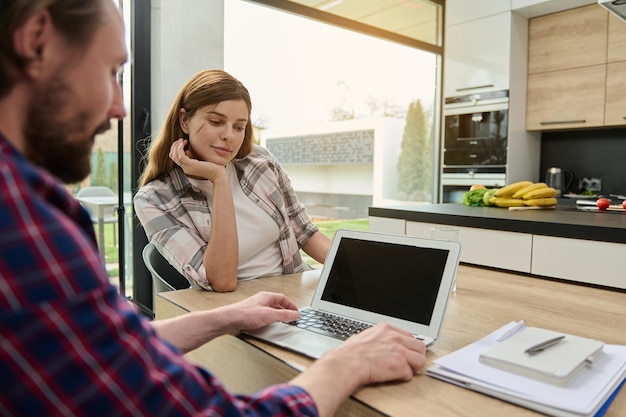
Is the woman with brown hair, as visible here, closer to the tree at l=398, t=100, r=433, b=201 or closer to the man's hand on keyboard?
the man's hand on keyboard

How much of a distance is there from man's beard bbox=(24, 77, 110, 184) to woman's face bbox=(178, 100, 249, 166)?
1.04 metres

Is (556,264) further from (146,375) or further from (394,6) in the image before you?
(394,6)

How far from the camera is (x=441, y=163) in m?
4.41

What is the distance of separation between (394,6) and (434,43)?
1.91 ft

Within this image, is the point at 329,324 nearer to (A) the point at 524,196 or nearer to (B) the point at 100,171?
(A) the point at 524,196

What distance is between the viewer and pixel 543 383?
0.68 metres

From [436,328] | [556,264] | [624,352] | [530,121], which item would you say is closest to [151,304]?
[556,264]

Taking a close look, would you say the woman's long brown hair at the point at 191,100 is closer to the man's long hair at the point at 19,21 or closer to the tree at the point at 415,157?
the man's long hair at the point at 19,21

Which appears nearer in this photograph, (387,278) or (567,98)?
(387,278)

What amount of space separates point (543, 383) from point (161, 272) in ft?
3.89

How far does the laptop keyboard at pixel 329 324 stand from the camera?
91 cm

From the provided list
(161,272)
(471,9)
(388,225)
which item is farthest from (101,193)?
(471,9)

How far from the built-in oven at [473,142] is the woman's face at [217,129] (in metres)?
2.85

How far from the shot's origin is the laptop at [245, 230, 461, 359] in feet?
2.91
